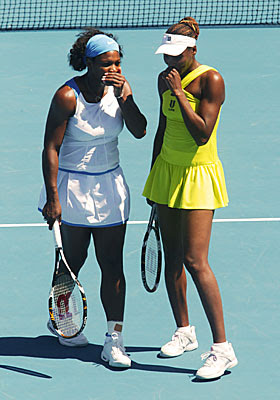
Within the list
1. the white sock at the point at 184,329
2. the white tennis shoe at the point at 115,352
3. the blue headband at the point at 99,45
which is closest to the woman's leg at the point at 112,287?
the white tennis shoe at the point at 115,352

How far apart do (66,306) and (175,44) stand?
1636mm

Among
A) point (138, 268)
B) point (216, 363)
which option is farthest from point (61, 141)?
point (138, 268)

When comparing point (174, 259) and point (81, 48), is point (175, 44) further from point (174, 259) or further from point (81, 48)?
point (174, 259)

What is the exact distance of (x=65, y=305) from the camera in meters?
4.91

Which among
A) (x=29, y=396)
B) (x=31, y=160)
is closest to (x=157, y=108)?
(x=31, y=160)

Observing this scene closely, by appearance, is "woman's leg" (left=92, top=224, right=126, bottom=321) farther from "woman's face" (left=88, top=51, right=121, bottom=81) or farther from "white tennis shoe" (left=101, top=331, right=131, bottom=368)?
"woman's face" (left=88, top=51, right=121, bottom=81)

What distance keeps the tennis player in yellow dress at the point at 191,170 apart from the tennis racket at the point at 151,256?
0.31 feet

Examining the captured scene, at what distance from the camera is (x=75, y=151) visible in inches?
191

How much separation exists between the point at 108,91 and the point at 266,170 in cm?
340

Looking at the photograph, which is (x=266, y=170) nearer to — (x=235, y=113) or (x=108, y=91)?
(x=235, y=113)

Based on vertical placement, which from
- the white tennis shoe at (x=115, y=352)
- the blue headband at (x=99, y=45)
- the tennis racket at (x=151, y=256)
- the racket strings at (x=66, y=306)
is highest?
the blue headband at (x=99, y=45)

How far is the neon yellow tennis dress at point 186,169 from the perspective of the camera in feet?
15.5

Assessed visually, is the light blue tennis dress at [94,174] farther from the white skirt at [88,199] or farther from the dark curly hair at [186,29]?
the dark curly hair at [186,29]

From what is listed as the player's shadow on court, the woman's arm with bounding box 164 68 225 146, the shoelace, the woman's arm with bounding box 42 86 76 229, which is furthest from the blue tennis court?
the woman's arm with bounding box 164 68 225 146
